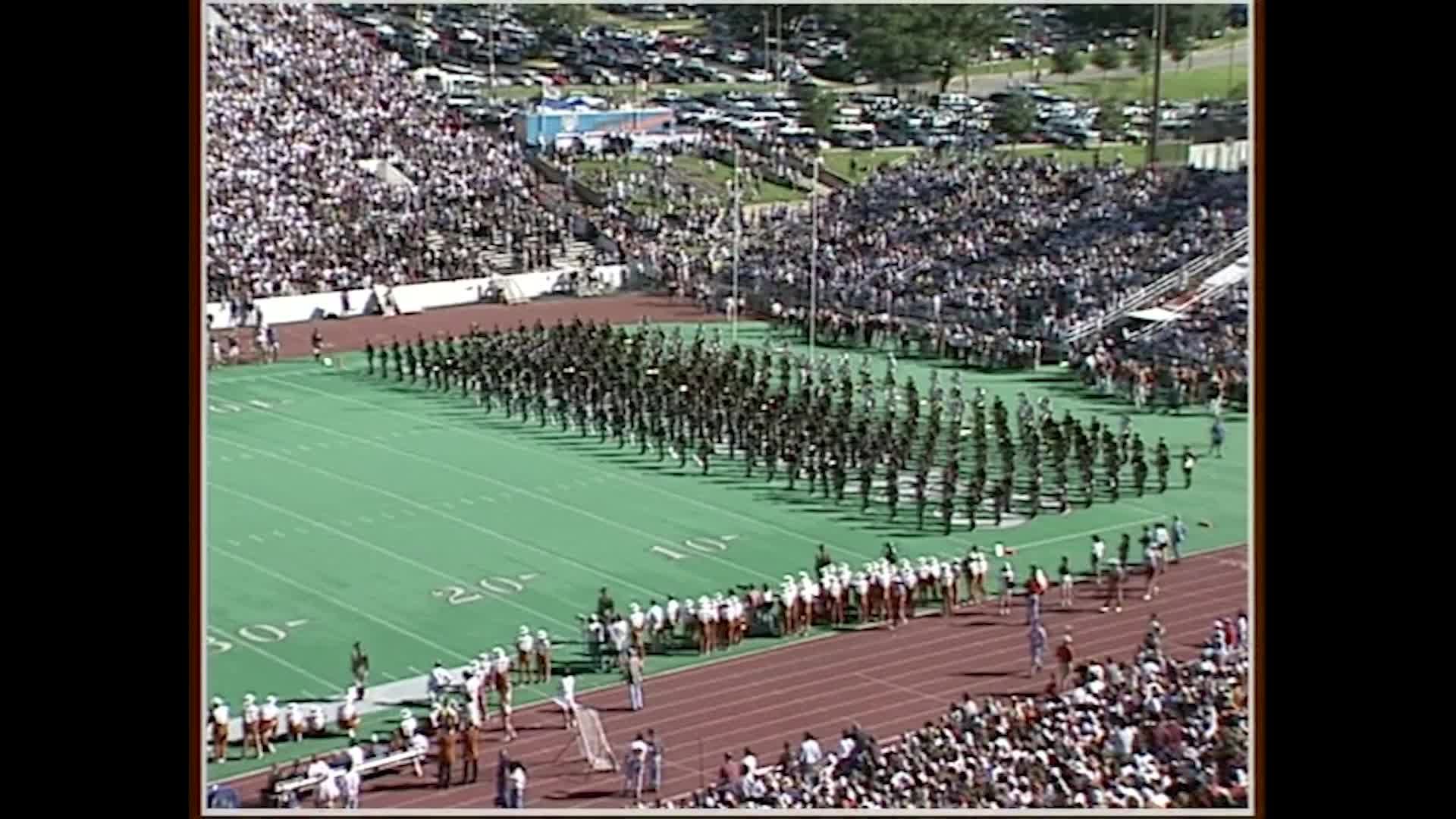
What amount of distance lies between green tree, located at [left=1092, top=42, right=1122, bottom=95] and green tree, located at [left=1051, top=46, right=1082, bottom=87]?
63mm

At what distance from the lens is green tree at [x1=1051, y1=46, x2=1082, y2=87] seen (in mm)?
10523

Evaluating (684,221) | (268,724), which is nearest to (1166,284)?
(684,221)

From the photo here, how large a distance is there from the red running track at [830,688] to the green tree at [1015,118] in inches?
74.0

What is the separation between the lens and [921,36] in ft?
34.5

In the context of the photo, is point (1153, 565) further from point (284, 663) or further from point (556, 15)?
point (284, 663)

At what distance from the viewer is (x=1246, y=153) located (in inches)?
401

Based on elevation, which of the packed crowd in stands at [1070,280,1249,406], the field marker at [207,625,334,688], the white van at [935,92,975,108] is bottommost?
the field marker at [207,625,334,688]

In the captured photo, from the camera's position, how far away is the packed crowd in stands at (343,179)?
10594mm

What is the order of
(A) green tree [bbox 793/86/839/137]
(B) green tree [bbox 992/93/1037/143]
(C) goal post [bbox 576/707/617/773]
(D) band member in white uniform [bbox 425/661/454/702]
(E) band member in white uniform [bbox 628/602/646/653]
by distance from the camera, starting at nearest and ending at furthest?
(C) goal post [bbox 576/707/617/773], (D) band member in white uniform [bbox 425/661/454/702], (E) band member in white uniform [bbox 628/602/646/653], (A) green tree [bbox 793/86/839/137], (B) green tree [bbox 992/93/1037/143]

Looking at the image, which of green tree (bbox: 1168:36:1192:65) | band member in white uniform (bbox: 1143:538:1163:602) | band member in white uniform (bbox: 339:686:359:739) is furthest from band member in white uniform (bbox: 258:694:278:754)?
green tree (bbox: 1168:36:1192:65)

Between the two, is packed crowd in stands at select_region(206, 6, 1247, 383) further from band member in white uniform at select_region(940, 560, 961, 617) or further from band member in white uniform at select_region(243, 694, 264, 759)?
band member in white uniform at select_region(243, 694, 264, 759)

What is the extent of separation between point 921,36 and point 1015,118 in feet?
2.12
